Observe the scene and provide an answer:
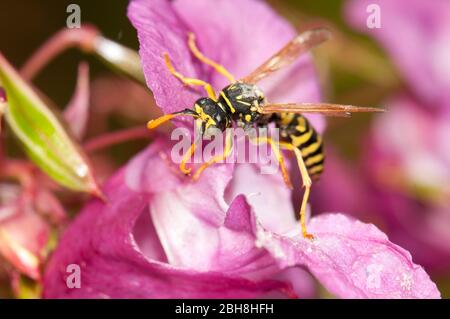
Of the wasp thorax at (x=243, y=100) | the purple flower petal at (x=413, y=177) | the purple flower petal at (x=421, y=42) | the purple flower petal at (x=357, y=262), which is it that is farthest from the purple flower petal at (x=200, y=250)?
the purple flower petal at (x=421, y=42)

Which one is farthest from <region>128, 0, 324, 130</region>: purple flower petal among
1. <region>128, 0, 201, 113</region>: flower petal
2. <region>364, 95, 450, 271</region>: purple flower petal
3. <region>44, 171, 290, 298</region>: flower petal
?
<region>364, 95, 450, 271</region>: purple flower petal

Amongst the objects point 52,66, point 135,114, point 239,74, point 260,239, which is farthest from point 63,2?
point 260,239

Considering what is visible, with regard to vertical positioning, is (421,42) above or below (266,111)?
above

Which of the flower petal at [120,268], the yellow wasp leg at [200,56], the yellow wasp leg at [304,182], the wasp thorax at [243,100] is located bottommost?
the flower petal at [120,268]

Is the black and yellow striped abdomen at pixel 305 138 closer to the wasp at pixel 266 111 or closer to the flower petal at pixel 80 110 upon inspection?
the wasp at pixel 266 111

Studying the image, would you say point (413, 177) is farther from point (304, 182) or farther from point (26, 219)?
point (26, 219)

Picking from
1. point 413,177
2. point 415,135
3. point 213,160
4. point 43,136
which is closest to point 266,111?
point 213,160

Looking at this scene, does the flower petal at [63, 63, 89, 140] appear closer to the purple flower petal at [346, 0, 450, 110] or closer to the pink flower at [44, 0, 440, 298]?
the pink flower at [44, 0, 440, 298]

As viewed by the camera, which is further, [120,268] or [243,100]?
[243,100]
